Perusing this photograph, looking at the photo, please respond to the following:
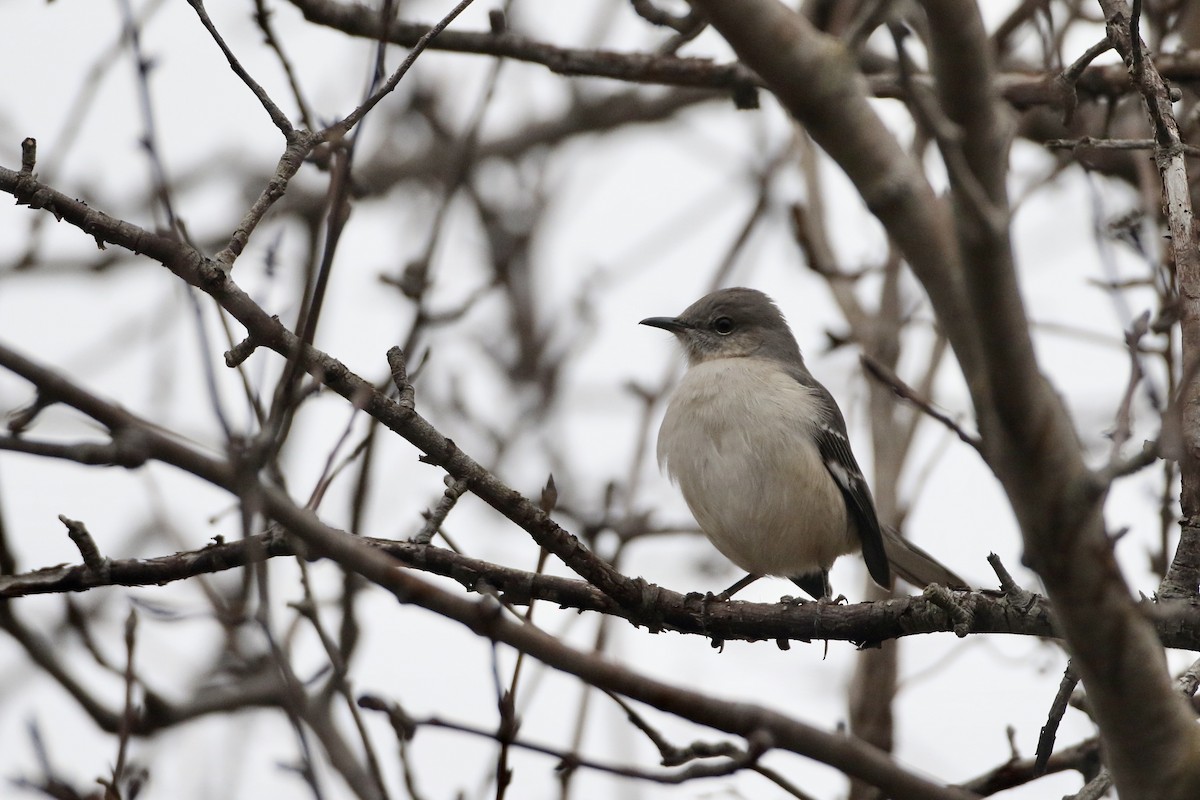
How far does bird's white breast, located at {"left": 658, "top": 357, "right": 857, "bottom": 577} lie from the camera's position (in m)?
5.59

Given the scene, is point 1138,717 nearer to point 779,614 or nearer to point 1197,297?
point 1197,297

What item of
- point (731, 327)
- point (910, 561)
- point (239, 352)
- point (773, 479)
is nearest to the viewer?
point (239, 352)

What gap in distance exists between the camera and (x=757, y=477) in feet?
18.3

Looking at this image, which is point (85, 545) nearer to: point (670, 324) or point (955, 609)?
point (955, 609)

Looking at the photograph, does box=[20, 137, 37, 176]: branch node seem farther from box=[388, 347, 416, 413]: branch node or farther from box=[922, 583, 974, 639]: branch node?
box=[922, 583, 974, 639]: branch node

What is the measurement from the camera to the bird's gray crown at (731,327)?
272 inches

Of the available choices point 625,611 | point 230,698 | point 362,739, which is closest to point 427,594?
point 362,739

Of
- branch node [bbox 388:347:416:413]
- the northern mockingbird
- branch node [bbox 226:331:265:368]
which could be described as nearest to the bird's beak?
the northern mockingbird

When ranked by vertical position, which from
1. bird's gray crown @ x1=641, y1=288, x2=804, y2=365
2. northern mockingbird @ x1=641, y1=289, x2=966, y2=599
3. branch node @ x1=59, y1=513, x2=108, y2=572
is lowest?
branch node @ x1=59, y1=513, x2=108, y2=572

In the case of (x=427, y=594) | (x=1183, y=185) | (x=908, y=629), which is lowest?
(x=427, y=594)

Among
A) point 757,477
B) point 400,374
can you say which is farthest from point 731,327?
point 400,374

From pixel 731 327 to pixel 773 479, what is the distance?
1630 mm

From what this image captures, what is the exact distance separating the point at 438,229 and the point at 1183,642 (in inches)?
143

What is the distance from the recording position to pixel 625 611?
3.78 metres
